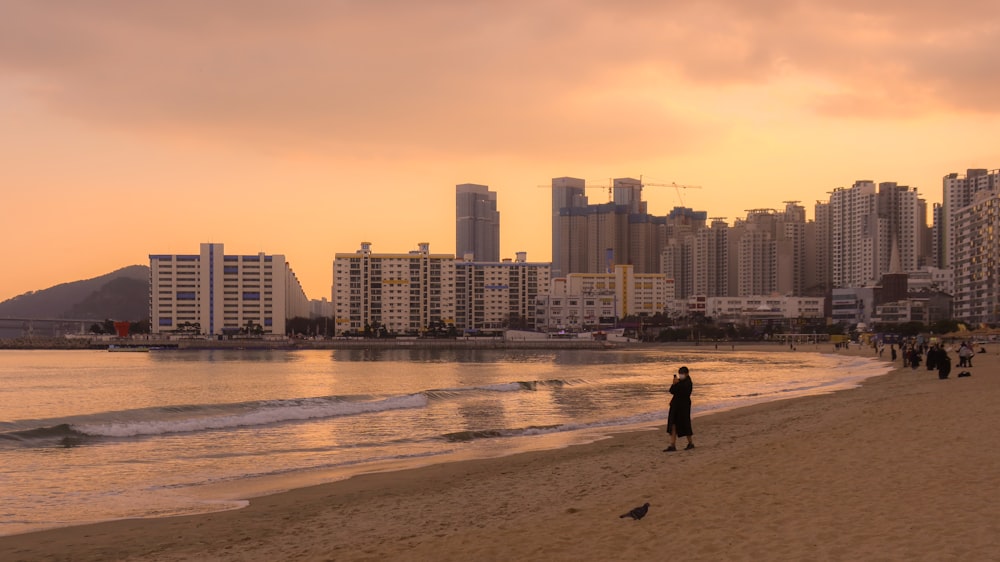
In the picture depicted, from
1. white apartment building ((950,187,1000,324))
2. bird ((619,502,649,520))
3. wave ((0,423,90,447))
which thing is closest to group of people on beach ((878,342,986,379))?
bird ((619,502,649,520))

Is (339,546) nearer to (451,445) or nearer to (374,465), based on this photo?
(374,465)

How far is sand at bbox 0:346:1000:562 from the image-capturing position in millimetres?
9367

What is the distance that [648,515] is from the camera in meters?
11.2

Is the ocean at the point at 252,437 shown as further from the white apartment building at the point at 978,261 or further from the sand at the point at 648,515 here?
the white apartment building at the point at 978,261

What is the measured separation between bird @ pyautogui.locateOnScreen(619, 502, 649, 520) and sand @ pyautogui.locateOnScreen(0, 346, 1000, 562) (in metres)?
0.17

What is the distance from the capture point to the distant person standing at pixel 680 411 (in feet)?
62.6

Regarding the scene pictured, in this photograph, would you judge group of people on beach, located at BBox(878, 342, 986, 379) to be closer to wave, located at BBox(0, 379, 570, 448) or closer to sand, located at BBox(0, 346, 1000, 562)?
sand, located at BBox(0, 346, 1000, 562)

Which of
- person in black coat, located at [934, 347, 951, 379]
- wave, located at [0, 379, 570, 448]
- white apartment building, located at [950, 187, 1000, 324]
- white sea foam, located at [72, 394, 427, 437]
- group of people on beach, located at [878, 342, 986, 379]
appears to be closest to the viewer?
wave, located at [0, 379, 570, 448]

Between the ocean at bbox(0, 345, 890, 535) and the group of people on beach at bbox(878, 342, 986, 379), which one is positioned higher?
the group of people on beach at bbox(878, 342, 986, 379)

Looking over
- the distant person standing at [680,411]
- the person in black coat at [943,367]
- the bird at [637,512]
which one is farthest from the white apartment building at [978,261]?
the bird at [637,512]

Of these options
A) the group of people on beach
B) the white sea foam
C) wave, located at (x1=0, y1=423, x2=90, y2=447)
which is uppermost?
the group of people on beach

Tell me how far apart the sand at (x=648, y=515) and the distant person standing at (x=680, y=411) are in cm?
61

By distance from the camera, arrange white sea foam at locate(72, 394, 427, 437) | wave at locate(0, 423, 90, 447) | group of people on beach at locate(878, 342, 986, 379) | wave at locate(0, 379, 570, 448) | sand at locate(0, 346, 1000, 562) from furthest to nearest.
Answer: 1. group of people on beach at locate(878, 342, 986, 379)
2. white sea foam at locate(72, 394, 427, 437)
3. wave at locate(0, 379, 570, 448)
4. wave at locate(0, 423, 90, 447)
5. sand at locate(0, 346, 1000, 562)

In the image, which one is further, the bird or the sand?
the bird
